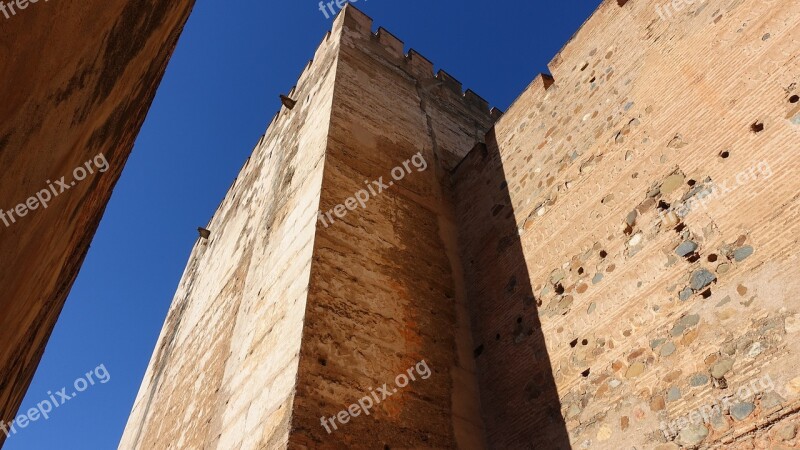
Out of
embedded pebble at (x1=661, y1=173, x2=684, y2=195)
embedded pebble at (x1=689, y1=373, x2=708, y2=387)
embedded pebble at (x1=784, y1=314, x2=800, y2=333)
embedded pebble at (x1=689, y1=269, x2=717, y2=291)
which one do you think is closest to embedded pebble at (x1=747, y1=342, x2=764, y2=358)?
embedded pebble at (x1=784, y1=314, x2=800, y2=333)

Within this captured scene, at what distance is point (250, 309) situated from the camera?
5.58 metres

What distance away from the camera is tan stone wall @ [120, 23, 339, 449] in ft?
13.9

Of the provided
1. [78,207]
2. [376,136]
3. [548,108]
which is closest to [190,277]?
[376,136]

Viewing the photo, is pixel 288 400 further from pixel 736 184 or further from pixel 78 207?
pixel 736 184

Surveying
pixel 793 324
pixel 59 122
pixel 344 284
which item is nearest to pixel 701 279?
pixel 793 324

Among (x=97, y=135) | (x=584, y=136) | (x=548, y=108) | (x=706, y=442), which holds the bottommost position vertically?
(x=706, y=442)

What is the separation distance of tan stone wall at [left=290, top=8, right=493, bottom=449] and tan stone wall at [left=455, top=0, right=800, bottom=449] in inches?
14.0

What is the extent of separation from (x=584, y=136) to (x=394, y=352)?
2442 mm

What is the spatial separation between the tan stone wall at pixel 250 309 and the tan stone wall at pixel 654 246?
170 centimetres

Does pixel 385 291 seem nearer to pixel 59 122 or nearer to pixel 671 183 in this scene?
pixel 671 183

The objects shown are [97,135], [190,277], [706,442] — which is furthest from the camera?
[190,277]

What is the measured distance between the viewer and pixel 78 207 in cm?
210

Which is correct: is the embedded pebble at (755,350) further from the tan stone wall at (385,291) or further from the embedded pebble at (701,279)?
the tan stone wall at (385,291)

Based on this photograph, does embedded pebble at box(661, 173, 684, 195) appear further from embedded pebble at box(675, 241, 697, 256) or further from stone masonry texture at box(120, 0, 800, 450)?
embedded pebble at box(675, 241, 697, 256)
